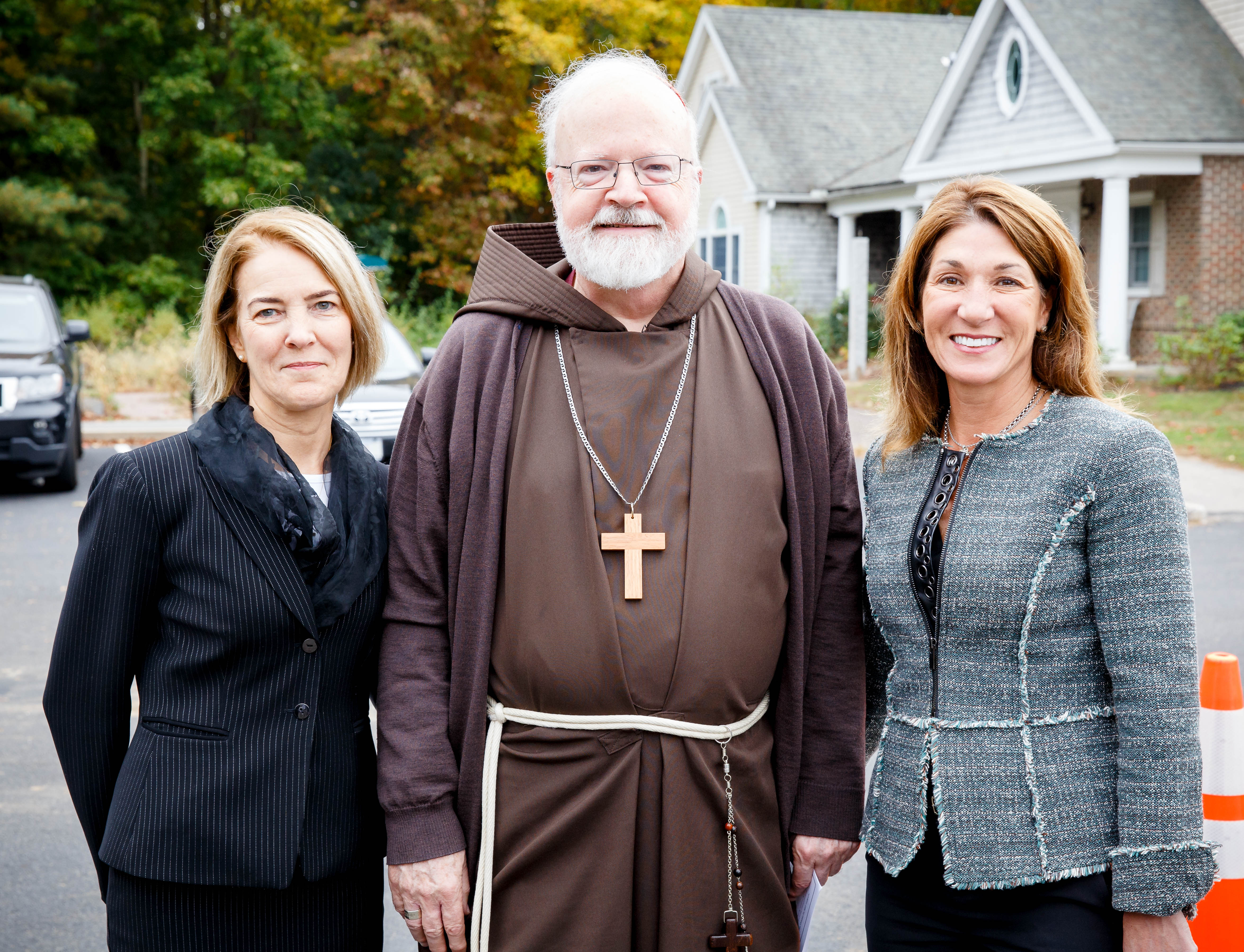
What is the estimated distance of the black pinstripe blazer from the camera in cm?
237

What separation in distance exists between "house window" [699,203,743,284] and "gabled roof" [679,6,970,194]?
2050mm

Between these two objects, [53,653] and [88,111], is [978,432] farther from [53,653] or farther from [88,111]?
[88,111]

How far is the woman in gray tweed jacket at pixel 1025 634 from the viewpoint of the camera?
7.23 feet

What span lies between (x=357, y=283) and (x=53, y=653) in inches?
38.7

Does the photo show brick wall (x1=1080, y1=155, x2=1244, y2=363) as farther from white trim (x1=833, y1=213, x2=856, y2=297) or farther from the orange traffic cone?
the orange traffic cone

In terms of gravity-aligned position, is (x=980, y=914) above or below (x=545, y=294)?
below

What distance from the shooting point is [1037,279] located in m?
2.45

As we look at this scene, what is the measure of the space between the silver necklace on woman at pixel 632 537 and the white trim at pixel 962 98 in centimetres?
1624

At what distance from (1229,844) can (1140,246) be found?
19403 mm

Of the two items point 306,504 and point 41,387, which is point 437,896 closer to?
point 306,504

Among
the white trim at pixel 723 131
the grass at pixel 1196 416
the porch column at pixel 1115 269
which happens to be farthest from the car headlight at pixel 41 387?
the white trim at pixel 723 131

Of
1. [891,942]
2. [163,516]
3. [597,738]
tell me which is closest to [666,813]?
[597,738]

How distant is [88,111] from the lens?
2989 centimetres

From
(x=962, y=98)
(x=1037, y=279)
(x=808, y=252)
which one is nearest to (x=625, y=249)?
(x=1037, y=279)
